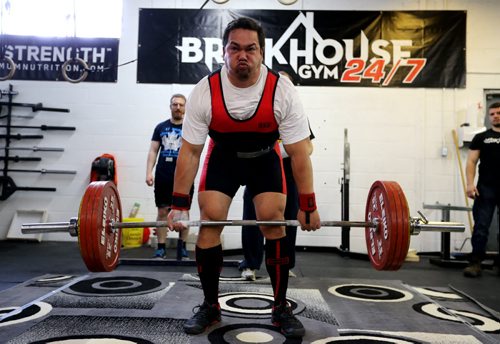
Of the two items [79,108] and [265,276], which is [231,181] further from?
[79,108]

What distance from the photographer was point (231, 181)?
1674 mm

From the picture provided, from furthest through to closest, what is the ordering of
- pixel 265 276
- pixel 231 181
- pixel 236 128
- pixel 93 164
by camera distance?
pixel 93 164 → pixel 265 276 → pixel 231 181 → pixel 236 128

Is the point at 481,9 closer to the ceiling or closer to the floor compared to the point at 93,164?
closer to the ceiling

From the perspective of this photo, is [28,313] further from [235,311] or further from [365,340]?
[365,340]

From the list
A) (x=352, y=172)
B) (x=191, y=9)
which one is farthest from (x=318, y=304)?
(x=191, y=9)

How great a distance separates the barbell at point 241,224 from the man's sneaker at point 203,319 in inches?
14.4

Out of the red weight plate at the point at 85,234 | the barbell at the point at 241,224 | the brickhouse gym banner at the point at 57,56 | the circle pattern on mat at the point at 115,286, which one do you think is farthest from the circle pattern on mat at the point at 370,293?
the brickhouse gym banner at the point at 57,56

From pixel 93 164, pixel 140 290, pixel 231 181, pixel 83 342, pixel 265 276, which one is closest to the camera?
pixel 83 342

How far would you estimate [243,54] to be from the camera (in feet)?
4.94

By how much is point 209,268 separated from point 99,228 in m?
0.48

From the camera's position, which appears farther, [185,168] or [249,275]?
[249,275]

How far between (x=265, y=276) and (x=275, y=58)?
2.58 metres

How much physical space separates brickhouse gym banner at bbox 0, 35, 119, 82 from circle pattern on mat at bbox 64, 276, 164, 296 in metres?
2.78

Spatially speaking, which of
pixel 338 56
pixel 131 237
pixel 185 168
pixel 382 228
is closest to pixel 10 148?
pixel 131 237
